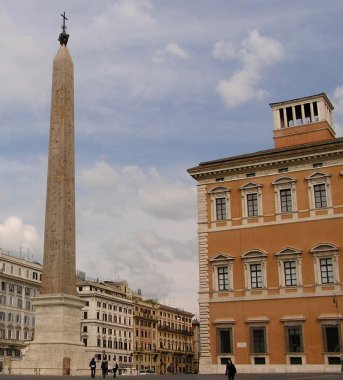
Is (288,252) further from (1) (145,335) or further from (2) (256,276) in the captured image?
(1) (145,335)

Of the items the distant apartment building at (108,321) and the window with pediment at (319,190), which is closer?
the window with pediment at (319,190)

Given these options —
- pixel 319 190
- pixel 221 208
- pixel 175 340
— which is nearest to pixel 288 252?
pixel 319 190

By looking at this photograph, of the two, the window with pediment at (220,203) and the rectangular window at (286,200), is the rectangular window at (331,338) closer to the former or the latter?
the rectangular window at (286,200)

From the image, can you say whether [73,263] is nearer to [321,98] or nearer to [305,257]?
[305,257]

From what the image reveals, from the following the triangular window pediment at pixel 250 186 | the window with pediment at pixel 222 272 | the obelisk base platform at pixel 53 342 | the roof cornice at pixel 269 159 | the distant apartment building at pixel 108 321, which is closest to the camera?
the obelisk base platform at pixel 53 342

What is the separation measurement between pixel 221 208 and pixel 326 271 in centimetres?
690

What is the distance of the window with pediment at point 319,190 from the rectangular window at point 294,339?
249 inches

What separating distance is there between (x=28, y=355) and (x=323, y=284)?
14796mm

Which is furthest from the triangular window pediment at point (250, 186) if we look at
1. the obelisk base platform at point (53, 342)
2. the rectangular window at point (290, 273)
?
the obelisk base platform at point (53, 342)

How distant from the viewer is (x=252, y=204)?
34469 millimetres

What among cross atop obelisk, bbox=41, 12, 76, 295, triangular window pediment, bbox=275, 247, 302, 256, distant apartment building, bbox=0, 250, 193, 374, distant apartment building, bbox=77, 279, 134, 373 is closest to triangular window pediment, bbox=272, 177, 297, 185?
triangular window pediment, bbox=275, 247, 302, 256

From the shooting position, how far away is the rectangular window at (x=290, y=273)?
3234cm

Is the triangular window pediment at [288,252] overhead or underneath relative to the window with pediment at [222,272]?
overhead

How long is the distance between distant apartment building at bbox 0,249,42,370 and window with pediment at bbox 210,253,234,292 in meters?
35.0
